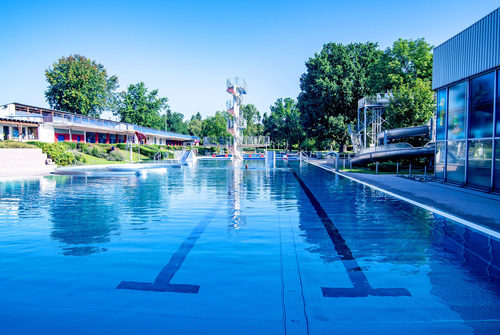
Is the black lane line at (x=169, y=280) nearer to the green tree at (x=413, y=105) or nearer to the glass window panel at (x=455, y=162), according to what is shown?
the glass window panel at (x=455, y=162)

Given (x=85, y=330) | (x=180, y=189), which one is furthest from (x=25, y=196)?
(x=85, y=330)

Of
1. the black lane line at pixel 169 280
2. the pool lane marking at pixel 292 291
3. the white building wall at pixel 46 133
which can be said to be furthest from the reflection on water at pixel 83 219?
the white building wall at pixel 46 133

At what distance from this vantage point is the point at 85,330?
11.1ft

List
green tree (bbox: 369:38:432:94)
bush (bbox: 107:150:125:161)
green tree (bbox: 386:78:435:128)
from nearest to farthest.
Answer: green tree (bbox: 386:78:435:128)
green tree (bbox: 369:38:432:94)
bush (bbox: 107:150:125:161)

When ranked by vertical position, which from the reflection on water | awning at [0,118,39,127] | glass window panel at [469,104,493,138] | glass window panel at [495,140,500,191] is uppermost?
awning at [0,118,39,127]

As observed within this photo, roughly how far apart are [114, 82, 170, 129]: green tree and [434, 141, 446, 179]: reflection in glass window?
5666 centimetres

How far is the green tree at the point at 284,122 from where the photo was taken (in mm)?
70975

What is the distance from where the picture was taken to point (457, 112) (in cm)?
1533

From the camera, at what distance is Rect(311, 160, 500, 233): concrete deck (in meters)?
8.36

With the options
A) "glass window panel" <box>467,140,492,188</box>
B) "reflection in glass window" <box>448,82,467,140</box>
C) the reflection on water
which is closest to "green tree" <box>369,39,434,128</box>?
"reflection in glass window" <box>448,82,467,140</box>

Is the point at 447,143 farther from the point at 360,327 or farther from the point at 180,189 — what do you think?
the point at 360,327

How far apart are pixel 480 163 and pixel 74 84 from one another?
2176 inches

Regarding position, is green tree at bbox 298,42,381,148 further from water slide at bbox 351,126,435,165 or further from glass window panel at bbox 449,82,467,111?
glass window panel at bbox 449,82,467,111

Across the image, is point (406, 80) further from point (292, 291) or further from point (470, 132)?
point (292, 291)
